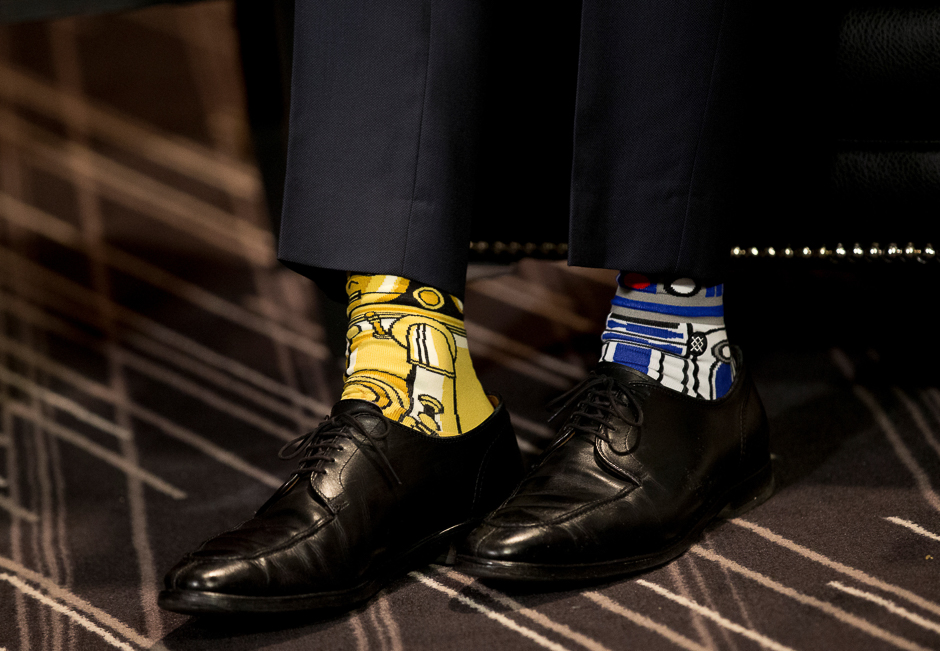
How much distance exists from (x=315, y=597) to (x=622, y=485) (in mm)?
211

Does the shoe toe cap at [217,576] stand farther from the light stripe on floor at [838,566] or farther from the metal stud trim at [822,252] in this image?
the metal stud trim at [822,252]

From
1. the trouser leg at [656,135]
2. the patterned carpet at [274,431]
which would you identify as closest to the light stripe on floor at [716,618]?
the patterned carpet at [274,431]

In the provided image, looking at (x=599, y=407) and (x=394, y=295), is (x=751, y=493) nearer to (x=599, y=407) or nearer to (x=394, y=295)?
(x=599, y=407)

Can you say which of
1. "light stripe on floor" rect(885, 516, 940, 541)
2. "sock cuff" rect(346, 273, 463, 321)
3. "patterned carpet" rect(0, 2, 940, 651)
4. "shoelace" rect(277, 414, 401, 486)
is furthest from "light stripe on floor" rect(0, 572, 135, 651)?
"light stripe on floor" rect(885, 516, 940, 541)

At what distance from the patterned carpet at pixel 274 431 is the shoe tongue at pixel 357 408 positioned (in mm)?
121

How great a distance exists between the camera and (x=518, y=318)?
3.76ft

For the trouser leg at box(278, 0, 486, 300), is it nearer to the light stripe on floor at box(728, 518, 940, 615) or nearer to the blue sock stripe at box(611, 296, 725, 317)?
the blue sock stripe at box(611, 296, 725, 317)

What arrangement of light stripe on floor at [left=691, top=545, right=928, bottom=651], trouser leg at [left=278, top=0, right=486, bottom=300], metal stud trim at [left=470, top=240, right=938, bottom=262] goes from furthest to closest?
metal stud trim at [left=470, top=240, right=938, bottom=262] → trouser leg at [left=278, top=0, right=486, bottom=300] → light stripe on floor at [left=691, top=545, right=928, bottom=651]

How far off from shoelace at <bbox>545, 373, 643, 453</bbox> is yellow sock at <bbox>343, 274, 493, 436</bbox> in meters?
0.08

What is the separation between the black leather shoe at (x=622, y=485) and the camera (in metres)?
0.50

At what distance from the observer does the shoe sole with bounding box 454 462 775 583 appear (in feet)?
1.61

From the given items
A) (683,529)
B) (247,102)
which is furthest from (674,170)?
(247,102)

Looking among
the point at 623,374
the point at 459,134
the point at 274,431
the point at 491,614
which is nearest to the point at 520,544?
the point at 491,614

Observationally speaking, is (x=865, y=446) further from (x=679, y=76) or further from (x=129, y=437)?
(x=129, y=437)
